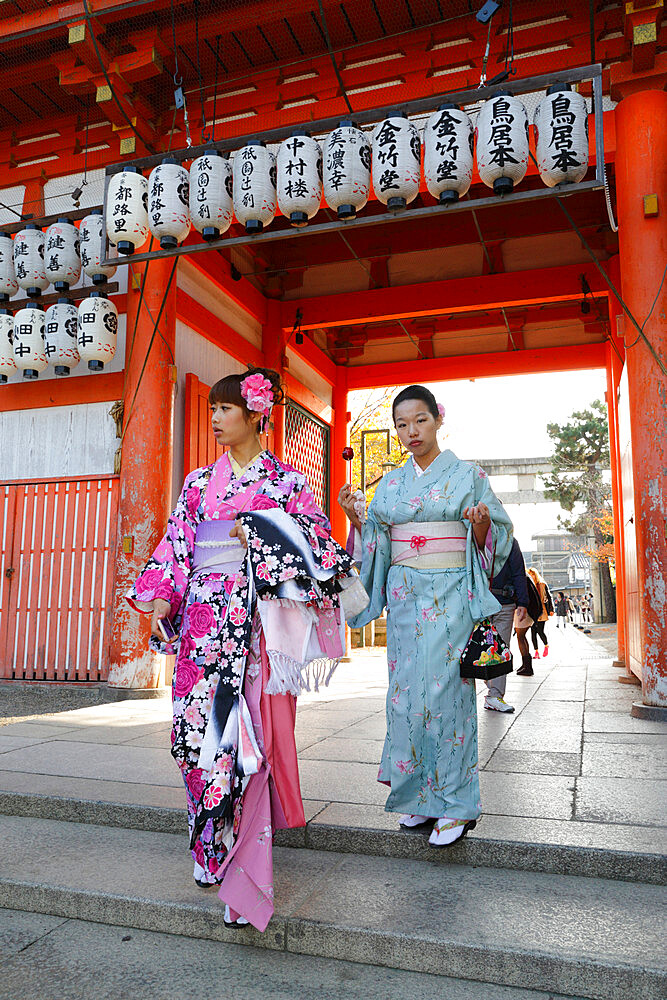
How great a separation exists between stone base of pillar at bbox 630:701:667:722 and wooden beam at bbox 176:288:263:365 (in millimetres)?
4246

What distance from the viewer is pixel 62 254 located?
6.43m

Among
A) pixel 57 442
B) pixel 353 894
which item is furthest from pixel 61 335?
pixel 353 894

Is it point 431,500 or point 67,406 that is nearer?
point 431,500

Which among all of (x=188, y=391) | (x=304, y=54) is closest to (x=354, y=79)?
(x=304, y=54)

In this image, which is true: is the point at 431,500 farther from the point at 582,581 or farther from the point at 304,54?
the point at 582,581

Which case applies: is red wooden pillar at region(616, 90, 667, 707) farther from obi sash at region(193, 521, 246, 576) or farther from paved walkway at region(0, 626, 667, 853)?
obi sash at region(193, 521, 246, 576)

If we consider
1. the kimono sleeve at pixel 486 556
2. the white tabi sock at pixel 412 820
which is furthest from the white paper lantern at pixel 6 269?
the white tabi sock at pixel 412 820

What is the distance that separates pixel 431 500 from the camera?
2.90 meters

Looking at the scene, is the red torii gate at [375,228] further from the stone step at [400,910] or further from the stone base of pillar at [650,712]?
the stone step at [400,910]

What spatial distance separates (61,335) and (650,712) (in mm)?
5631

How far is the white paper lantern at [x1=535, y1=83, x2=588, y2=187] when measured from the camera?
4.61 metres

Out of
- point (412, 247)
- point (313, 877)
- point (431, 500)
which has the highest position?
point (412, 247)

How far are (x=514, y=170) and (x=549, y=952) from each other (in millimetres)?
4299

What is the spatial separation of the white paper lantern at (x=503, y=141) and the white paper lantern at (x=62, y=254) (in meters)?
3.62
